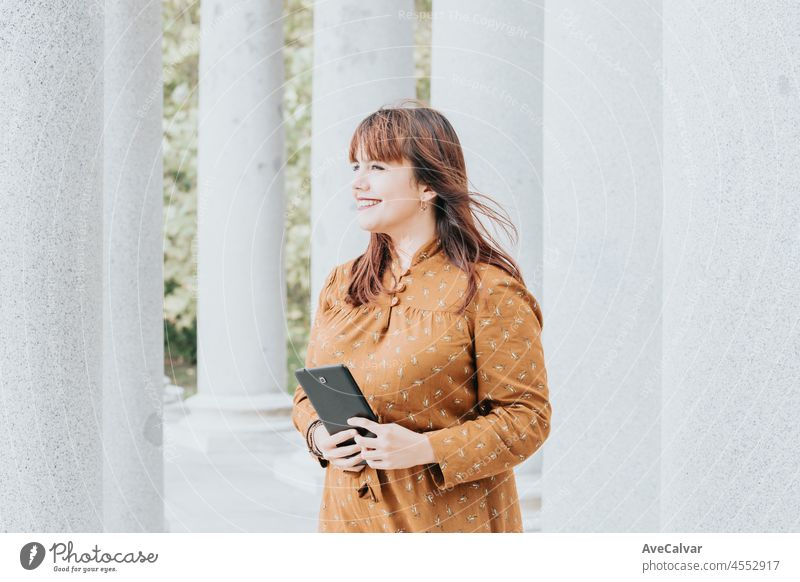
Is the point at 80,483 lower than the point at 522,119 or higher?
lower

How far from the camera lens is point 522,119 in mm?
11203

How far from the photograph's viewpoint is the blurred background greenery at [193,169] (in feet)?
96.3

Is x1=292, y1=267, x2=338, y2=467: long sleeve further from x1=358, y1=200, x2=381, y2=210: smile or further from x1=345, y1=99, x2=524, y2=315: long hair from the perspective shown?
x1=358, y1=200, x2=381, y2=210: smile

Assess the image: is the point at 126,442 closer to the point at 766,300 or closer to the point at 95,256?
the point at 95,256

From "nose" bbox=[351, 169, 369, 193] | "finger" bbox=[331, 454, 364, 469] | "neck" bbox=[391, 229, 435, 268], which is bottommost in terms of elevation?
"finger" bbox=[331, 454, 364, 469]

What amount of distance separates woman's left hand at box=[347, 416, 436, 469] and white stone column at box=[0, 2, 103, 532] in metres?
2.81

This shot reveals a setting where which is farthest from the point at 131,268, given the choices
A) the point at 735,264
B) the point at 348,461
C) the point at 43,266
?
the point at 735,264

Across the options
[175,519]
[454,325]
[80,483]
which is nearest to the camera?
[454,325]

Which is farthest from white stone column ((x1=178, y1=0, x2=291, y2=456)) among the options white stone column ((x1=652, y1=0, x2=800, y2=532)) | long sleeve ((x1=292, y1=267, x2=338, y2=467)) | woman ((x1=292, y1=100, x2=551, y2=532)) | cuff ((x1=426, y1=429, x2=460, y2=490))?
cuff ((x1=426, y1=429, x2=460, y2=490))

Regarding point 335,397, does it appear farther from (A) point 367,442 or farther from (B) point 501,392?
(B) point 501,392

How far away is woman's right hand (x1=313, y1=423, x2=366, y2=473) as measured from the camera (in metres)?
6.77

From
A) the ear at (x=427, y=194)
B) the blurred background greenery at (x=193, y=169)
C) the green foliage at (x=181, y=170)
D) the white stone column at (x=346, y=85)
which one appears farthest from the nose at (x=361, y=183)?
the green foliage at (x=181, y=170)
